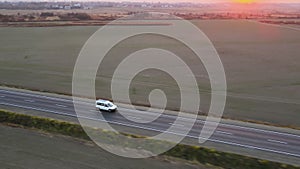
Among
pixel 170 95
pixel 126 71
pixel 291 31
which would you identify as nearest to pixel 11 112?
pixel 170 95

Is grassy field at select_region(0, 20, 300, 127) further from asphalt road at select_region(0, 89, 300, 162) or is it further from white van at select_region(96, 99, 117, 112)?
white van at select_region(96, 99, 117, 112)

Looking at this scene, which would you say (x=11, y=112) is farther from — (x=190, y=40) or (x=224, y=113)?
(x=190, y=40)

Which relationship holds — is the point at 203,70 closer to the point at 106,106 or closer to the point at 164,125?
the point at 106,106

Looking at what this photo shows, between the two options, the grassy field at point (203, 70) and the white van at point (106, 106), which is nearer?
the white van at point (106, 106)

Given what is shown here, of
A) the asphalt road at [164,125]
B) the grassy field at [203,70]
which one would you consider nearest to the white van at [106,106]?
the asphalt road at [164,125]

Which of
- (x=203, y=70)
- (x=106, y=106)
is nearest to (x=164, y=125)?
(x=106, y=106)

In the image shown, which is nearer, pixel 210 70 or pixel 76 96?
pixel 76 96

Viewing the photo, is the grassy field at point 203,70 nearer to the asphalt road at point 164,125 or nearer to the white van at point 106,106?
the asphalt road at point 164,125
